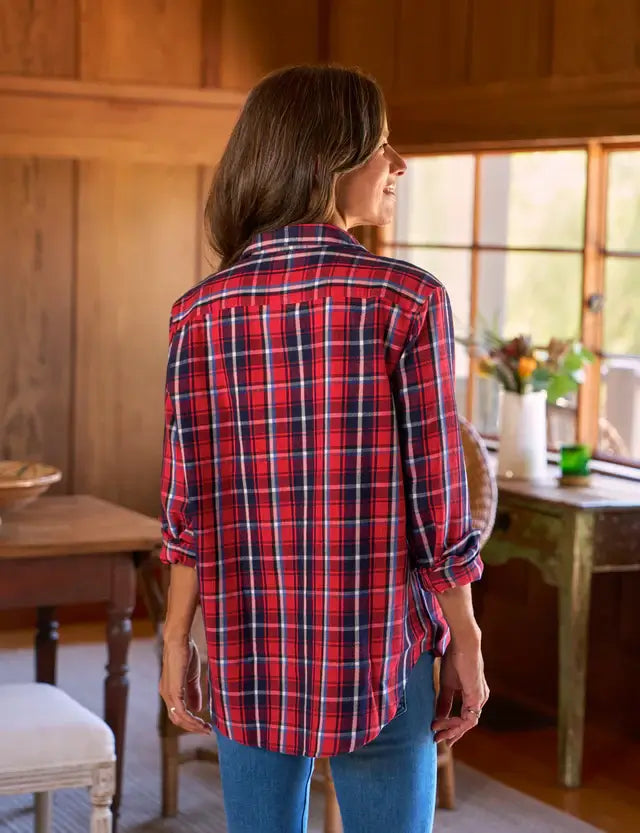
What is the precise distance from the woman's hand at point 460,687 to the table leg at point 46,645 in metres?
2.32

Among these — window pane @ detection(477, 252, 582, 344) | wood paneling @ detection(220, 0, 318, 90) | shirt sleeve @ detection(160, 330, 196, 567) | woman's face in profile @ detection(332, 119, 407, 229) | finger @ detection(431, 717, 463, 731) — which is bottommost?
finger @ detection(431, 717, 463, 731)

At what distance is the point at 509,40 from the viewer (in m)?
4.51

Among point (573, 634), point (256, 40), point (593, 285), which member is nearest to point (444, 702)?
Answer: point (573, 634)

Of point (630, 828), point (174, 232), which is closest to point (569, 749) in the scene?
point (630, 828)

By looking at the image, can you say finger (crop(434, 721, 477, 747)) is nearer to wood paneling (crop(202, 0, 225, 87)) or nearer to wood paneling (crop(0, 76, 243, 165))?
wood paneling (crop(0, 76, 243, 165))

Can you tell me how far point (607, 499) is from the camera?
3.86 meters

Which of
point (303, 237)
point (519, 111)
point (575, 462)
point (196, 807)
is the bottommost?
point (196, 807)

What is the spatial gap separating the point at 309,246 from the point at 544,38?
9.94ft

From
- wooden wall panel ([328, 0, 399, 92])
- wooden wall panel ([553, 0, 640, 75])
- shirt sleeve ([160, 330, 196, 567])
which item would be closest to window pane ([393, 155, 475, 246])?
wooden wall panel ([328, 0, 399, 92])

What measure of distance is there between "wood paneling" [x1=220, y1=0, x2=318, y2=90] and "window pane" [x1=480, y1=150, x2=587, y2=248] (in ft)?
3.13

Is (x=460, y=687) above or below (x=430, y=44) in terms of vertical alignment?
below

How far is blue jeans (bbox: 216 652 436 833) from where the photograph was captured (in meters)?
1.58

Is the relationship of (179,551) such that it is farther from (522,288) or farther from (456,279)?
(456,279)

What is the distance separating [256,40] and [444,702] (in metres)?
4.49
